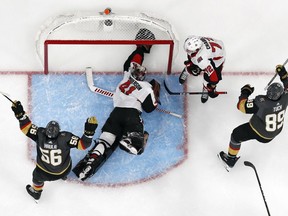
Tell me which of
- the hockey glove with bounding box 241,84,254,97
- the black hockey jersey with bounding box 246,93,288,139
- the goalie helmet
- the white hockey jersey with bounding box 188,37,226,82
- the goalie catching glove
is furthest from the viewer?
the goalie catching glove

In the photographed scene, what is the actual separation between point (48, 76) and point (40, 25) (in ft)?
1.63

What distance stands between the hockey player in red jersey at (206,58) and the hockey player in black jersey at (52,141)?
3.61 ft

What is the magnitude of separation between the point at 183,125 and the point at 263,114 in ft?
2.87

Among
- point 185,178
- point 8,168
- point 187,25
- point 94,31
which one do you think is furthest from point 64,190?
point 187,25

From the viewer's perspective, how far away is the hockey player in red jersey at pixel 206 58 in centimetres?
623

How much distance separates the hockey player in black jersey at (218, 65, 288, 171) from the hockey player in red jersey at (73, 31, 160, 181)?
0.77m

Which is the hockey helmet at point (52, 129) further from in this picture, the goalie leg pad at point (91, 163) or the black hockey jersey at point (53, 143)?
the goalie leg pad at point (91, 163)

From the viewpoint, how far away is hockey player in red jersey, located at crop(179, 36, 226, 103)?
6.23 m

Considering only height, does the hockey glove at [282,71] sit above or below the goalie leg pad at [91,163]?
above

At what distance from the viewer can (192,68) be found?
6.42m

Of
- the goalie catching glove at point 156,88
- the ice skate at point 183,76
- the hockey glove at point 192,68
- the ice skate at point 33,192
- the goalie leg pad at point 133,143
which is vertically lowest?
the ice skate at point 33,192

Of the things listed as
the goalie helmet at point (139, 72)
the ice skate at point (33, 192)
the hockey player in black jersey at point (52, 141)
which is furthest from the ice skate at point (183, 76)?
the ice skate at point (33, 192)

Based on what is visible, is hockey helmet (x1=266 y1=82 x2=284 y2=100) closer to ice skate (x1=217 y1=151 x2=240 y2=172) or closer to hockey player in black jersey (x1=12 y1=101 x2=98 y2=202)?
ice skate (x1=217 y1=151 x2=240 y2=172)

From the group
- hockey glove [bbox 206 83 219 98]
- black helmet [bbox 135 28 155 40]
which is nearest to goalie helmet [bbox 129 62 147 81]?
black helmet [bbox 135 28 155 40]
